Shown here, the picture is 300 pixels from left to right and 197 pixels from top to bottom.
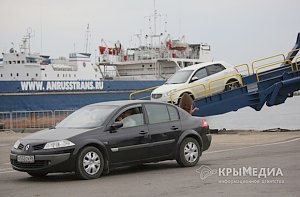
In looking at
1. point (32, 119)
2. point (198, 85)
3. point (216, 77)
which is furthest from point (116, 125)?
point (32, 119)

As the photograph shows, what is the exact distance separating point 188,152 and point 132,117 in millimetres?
1501

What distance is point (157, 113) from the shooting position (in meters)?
11.3

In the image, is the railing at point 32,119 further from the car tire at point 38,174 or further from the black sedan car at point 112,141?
the car tire at point 38,174

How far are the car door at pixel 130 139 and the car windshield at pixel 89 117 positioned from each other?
0.24m

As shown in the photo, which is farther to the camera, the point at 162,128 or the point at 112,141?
the point at 162,128

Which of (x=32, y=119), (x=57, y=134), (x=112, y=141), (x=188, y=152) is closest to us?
(x=57, y=134)

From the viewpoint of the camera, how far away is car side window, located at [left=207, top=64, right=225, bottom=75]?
79.3ft

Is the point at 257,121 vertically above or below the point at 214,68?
below

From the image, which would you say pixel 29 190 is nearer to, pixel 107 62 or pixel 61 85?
pixel 61 85

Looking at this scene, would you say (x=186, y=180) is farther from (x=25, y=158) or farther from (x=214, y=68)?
(x=214, y=68)

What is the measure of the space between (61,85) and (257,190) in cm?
3346

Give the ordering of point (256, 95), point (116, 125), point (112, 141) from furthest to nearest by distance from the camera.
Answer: point (256, 95) → point (116, 125) → point (112, 141)

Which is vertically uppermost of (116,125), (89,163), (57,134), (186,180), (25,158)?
(116,125)

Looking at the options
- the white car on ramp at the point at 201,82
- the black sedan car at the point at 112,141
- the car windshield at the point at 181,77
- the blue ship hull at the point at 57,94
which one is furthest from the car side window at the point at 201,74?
the blue ship hull at the point at 57,94
